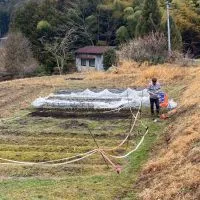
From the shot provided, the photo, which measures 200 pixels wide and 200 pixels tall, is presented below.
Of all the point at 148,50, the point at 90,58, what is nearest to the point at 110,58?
the point at 148,50

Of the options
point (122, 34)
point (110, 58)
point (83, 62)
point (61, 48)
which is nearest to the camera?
point (110, 58)

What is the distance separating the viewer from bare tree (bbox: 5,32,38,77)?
35.4 metres

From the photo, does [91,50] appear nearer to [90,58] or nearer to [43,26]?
→ [90,58]

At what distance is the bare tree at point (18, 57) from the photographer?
35.4 meters

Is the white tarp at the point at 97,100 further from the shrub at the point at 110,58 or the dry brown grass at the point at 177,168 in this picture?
the shrub at the point at 110,58

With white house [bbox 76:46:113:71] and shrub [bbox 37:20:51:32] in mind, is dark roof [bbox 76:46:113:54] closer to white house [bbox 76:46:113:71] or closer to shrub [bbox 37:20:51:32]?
white house [bbox 76:46:113:71]

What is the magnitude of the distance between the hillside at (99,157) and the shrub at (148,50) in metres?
9.86

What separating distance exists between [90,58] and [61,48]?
11.7 feet

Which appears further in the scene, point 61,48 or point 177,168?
point 61,48

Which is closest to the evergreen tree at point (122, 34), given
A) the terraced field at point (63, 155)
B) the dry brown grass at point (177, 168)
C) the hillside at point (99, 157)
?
the hillside at point (99, 157)

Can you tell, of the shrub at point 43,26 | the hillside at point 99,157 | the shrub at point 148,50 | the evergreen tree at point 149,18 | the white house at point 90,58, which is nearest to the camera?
the hillside at point 99,157

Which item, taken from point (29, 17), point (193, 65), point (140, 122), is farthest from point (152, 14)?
point (140, 122)

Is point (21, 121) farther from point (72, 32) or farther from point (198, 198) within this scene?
point (72, 32)

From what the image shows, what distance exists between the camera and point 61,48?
36.8m
